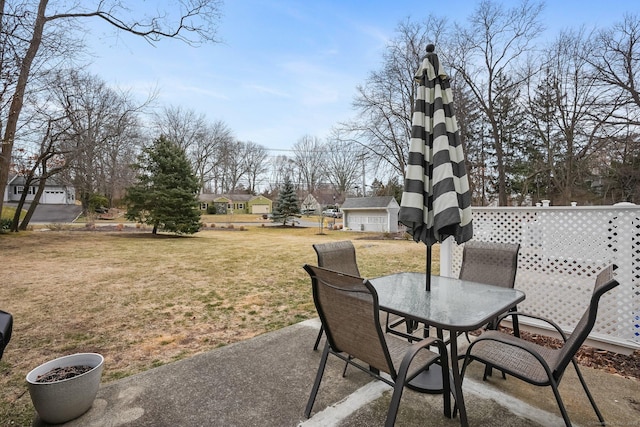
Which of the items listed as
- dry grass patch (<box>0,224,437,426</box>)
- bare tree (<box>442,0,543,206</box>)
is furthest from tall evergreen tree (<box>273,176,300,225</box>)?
dry grass patch (<box>0,224,437,426</box>)

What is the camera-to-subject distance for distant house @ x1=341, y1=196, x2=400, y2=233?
70.6 ft

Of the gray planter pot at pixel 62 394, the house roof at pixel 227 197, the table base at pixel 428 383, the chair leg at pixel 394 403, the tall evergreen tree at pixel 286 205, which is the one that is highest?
the house roof at pixel 227 197

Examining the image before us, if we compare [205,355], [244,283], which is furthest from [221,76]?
[205,355]

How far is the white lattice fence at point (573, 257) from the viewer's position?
2910mm

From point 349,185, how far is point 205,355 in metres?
→ 35.3

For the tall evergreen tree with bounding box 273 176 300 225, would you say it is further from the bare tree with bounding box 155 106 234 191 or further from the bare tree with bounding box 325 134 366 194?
the bare tree with bounding box 325 134 366 194

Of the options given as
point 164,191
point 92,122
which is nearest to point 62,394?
point 164,191

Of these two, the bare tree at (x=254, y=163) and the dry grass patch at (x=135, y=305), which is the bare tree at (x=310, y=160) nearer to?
the bare tree at (x=254, y=163)

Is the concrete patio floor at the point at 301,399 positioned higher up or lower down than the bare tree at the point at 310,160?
lower down

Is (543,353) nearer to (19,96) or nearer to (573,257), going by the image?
(573,257)

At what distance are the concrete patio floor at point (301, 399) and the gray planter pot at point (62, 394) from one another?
9 centimetres

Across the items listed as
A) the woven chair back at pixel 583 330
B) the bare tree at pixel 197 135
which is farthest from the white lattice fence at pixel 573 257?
the bare tree at pixel 197 135

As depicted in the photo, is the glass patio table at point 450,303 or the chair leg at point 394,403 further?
the glass patio table at point 450,303

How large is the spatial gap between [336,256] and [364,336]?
145 centimetres
